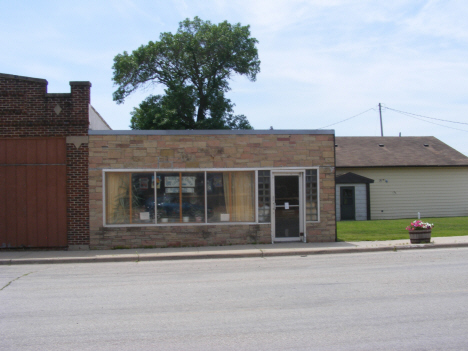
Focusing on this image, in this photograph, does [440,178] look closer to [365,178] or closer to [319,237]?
[365,178]

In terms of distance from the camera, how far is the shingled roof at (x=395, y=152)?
80.1ft

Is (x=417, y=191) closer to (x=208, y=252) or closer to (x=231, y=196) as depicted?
(x=231, y=196)

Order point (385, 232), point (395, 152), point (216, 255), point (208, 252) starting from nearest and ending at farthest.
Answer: point (216, 255) → point (208, 252) → point (385, 232) → point (395, 152)

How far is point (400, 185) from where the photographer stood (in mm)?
24359

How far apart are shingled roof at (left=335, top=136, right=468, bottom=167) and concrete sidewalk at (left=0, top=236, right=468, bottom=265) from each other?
36.3ft

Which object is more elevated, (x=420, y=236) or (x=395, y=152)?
(x=395, y=152)

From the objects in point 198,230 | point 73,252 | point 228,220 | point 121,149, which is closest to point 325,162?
point 228,220

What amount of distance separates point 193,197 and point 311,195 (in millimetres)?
3805

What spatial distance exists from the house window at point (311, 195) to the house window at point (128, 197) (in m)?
4.98

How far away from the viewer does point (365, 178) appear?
77.1ft

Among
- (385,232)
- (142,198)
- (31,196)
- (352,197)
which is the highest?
(31,196)

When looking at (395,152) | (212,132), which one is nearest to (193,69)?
(395,152)

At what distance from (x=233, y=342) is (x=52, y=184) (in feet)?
33.1

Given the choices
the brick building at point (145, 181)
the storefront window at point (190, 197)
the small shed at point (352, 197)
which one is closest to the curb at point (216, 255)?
the brick building at point (145, 181)
